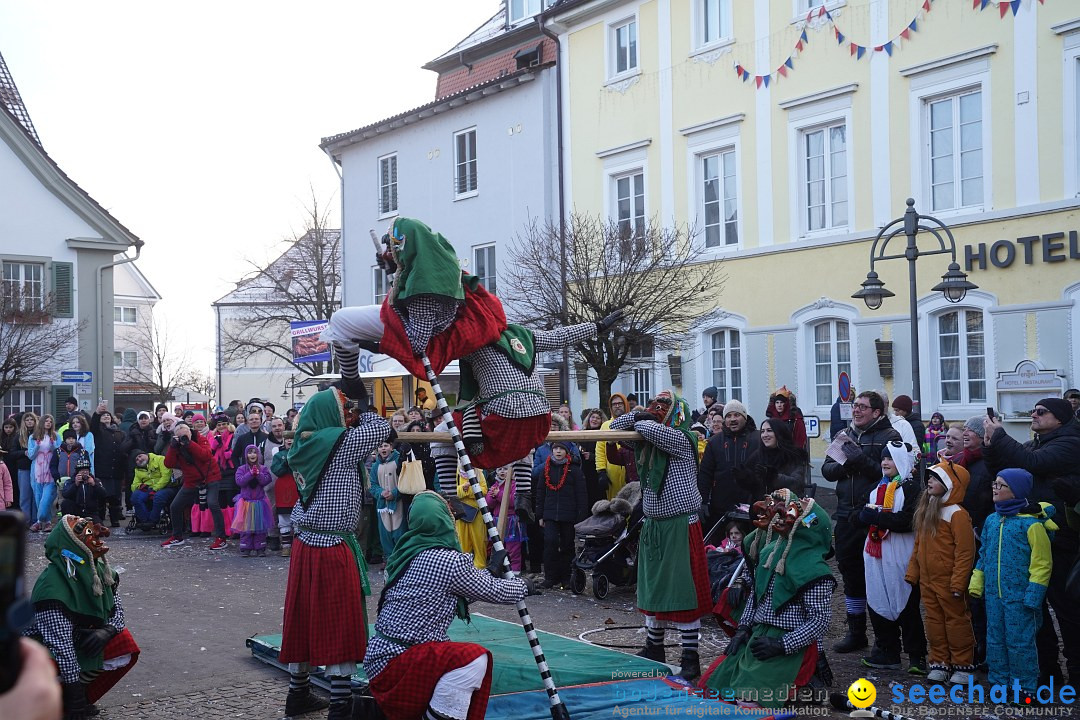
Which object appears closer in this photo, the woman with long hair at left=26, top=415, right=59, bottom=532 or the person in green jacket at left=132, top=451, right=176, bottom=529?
the person in green jacket at left=132, top=451, right=176, bottom=529

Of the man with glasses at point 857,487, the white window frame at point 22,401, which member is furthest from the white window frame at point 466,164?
the man with glasses at point 857,487

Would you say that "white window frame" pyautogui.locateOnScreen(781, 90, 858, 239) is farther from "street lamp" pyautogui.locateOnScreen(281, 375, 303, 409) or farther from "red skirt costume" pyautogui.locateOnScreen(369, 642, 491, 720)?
"street lamp" pyautogui.locateOnScreen(281, 375, 303, 409)

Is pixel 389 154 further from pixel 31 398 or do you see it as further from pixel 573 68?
pixel 31 398

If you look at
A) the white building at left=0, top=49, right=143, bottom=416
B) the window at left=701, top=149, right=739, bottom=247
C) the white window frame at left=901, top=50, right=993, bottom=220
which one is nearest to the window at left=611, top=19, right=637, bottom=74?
the window at left=701, top=149, right=739, bottom=247

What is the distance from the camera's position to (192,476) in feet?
51.3

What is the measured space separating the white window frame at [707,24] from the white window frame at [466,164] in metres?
6.57

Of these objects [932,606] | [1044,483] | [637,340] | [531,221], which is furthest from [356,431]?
[531,221]

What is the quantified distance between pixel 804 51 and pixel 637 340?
6336mm

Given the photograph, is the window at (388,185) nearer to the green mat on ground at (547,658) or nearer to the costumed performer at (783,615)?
the green mat on ground at (547,658)

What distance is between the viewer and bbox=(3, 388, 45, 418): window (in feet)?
86.1

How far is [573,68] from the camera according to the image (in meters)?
22.5

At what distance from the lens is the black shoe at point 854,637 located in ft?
27.2

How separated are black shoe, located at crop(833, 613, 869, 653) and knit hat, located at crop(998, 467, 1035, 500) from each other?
186 cm

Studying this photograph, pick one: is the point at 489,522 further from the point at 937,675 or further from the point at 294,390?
the point at 294,390
